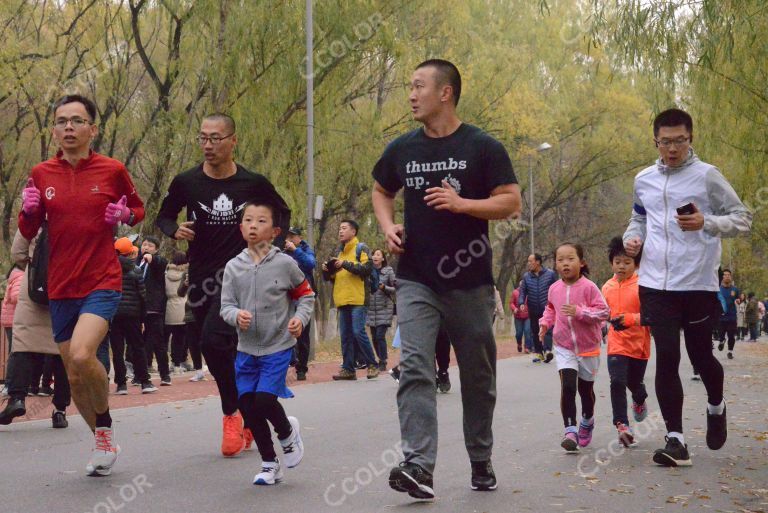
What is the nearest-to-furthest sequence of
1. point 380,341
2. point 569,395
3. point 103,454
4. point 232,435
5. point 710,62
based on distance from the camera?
point 103,454
point 232,435
point 569,395
point 710,62
point 380,341

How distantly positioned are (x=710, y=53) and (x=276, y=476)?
8.11 meters

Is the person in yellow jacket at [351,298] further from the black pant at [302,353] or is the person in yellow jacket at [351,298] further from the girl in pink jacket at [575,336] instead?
the girl in pink jacket at [575,336]

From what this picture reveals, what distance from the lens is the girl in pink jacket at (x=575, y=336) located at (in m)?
7.87

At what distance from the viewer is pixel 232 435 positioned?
7.35 metres

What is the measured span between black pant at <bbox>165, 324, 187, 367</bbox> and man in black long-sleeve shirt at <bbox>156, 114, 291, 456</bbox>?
28.1ft

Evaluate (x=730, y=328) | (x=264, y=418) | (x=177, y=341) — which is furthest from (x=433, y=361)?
(x=730, y=328)

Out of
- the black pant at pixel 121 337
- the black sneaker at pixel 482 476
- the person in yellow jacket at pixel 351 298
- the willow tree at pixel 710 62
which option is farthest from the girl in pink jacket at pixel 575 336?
the person in yellow jacket at pixel 351 298

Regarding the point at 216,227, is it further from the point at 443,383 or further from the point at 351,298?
the point at 351,298

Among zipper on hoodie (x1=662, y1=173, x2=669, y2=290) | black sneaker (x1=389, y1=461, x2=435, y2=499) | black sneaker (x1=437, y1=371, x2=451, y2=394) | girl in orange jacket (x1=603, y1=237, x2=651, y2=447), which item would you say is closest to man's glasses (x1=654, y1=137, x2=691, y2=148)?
zipper on hoodie (x1=662, y1=173, x2=669, y2=290)

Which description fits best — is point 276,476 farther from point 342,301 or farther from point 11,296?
point 342,301

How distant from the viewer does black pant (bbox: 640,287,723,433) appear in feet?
22.8

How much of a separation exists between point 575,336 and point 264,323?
97.7 inches

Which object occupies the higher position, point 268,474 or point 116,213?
point 116,213

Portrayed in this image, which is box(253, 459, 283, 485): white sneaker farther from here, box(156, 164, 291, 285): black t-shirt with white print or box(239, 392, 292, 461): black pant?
box(156, 164, 291, 285): black t-shirt with white print
